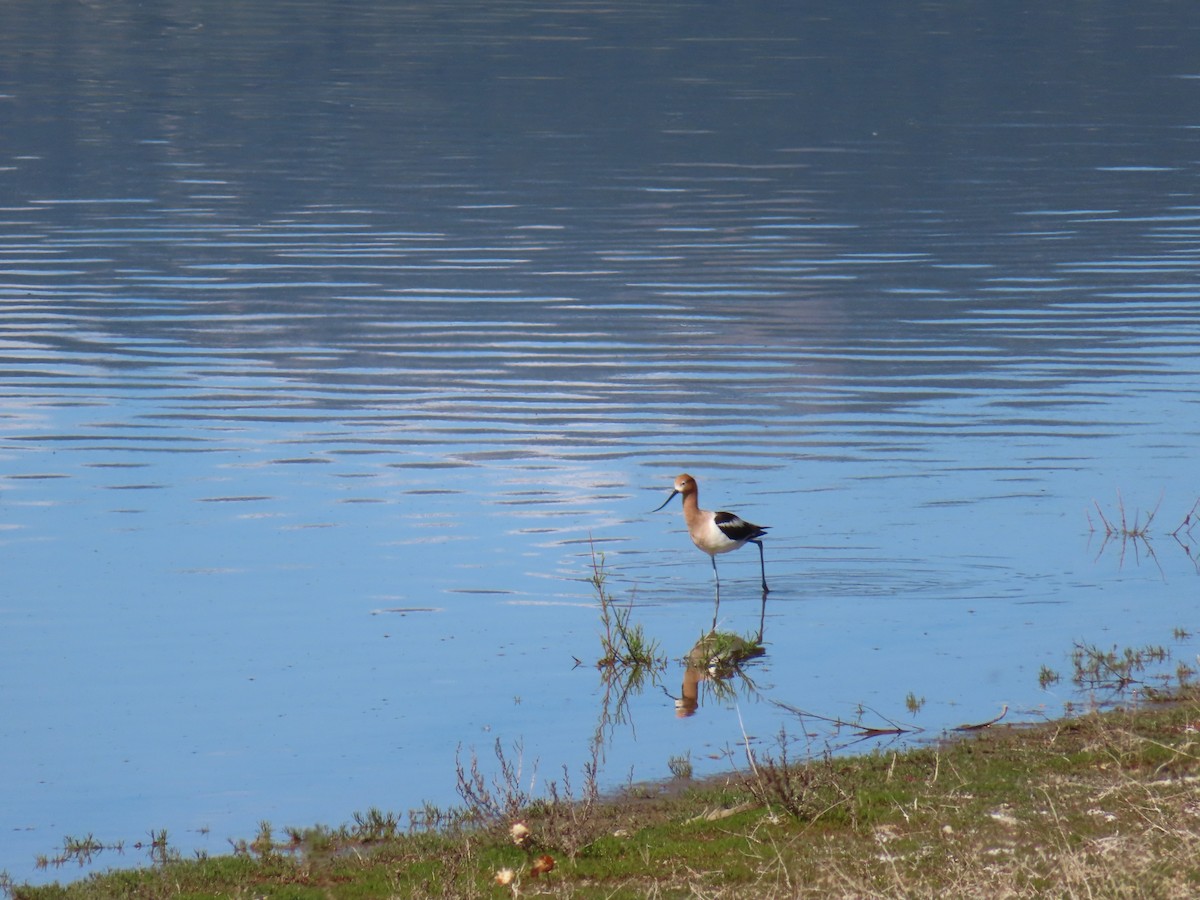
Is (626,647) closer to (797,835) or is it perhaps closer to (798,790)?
(798,790)

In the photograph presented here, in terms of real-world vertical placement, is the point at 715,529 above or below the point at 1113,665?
above

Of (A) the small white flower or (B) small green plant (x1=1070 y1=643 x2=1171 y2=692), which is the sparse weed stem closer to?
(B) small green plant (x1=1070 y1=643 x2=1171 y2=692)

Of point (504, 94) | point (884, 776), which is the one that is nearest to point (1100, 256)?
point (884, 776)

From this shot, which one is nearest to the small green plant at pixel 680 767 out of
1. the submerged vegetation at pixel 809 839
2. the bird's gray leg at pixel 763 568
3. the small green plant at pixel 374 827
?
the submerged vegetation at pixel 809 839

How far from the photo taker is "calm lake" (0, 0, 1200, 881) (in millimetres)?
13102

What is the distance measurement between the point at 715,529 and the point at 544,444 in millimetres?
5673

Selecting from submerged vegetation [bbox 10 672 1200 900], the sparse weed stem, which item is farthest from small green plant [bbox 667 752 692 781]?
the sparse weed stem

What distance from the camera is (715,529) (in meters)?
15.6

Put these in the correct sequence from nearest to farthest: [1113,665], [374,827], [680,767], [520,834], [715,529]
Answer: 1. [520,834]
2. [374,827]
3. [680,767]
4. [1113,665]
5. [715,529]

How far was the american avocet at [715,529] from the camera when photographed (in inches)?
608

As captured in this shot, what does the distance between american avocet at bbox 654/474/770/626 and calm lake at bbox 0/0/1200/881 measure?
48cm

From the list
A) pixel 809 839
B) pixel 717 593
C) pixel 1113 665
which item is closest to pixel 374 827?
pixel 809 839

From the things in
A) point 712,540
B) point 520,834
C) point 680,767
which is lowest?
point 680,767

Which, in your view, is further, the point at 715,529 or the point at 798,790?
the point at 715,529
